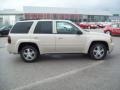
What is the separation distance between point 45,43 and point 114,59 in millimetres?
3036

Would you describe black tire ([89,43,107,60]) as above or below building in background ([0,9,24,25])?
below

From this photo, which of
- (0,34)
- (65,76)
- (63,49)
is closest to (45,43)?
(63,49)

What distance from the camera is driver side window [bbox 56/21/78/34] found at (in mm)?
9031

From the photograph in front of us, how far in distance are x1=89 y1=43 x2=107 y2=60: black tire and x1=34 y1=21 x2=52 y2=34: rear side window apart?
193cm

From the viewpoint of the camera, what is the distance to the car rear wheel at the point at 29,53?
900cm

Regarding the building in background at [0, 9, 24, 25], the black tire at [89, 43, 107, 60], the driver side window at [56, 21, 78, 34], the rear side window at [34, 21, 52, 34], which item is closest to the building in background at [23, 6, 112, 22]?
the building in background at [0, 9, 24, 25]

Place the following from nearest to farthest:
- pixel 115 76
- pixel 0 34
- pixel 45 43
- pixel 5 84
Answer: pixel 5 84, pixel 115 76, pixel 45 43, pixel 0 34

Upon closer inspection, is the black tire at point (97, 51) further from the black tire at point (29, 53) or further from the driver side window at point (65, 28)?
the black tire at point (29, 53)

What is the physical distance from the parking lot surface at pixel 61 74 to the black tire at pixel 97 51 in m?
0.26

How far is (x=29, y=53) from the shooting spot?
9039 mm

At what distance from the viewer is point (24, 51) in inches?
355

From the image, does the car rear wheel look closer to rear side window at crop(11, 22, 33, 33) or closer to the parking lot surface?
the parking lot surface

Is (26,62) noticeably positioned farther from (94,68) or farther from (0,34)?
(0,34)

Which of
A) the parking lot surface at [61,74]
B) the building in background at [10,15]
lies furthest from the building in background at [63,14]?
the parking lot surface at [61,74]
